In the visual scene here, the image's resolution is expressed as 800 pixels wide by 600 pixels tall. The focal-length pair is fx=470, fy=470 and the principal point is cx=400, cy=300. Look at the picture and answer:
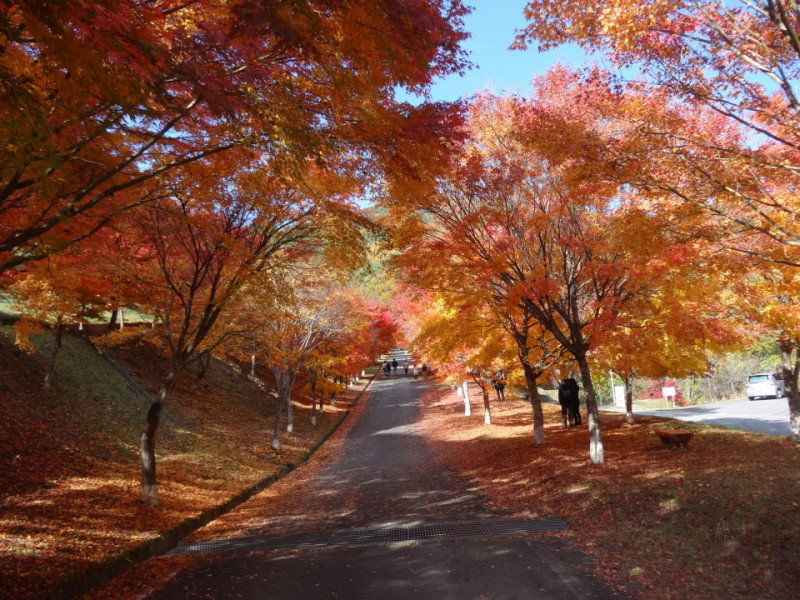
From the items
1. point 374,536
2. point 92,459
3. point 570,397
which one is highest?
point 570,397

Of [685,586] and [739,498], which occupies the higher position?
[739,498]

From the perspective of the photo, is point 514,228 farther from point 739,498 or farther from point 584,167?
point 739,498

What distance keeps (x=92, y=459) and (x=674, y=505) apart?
34.9 feet

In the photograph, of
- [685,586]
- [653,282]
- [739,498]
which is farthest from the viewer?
[653,282]

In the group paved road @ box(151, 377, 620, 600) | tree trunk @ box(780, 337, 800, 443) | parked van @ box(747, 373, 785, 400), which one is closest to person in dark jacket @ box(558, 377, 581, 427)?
tree trunk @ box(780, 337, 800, 443)

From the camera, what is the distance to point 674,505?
6270 millimetres

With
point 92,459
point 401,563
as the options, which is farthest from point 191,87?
point 92,459

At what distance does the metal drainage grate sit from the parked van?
1150 inches

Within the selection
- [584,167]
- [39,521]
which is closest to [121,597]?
[39,521]

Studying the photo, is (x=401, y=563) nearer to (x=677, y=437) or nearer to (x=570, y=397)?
(x=677, y=437)

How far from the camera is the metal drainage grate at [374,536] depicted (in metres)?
6.39

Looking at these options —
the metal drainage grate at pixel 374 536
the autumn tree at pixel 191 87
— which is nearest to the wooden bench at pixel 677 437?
the metal drainage grate at pixel 374 536

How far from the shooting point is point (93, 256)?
858 centimetres

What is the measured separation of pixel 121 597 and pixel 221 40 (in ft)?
18.7
